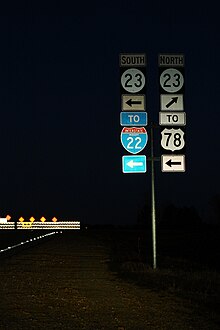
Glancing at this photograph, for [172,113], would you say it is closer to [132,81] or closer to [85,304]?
[132,81]

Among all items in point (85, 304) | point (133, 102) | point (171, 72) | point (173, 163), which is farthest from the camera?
point (171, 72)

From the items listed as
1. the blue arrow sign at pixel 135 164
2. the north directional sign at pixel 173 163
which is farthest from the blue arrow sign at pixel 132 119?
the north directional sign at pixel 173 163

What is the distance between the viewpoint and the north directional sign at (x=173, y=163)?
21.3 m

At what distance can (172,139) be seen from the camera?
70.2 feet

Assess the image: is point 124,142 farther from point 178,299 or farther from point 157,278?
point 178,299

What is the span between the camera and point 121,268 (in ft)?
75.4

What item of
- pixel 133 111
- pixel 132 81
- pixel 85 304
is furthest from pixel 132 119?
pixel 85 304

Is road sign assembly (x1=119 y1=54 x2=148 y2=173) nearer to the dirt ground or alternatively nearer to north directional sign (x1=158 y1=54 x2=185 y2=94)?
north directional sign (x1=158 y1=54 x2=185 y2=94)

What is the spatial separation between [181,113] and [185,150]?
114 centimetres

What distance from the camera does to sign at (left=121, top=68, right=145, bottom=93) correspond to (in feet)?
70.3

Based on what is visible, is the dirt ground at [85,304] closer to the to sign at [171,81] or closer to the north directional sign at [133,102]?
the north directional sign at [133,102]

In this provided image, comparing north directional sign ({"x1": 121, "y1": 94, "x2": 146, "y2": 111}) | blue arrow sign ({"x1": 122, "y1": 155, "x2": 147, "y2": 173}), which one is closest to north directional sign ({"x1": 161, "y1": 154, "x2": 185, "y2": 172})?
blue arrow sign ({"x1": 122, "y1": 155, "x2": 147, "y2": 173})

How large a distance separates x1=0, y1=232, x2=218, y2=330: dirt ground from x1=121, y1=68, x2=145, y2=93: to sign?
18.3 ft

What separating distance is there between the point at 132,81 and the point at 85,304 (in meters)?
8.94
